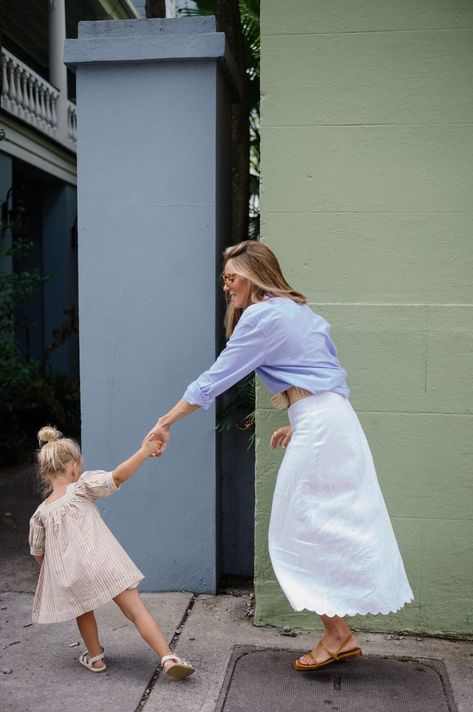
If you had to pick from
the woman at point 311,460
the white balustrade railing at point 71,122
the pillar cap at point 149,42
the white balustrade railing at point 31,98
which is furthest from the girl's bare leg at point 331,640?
the white balustrade railing at point 71,122

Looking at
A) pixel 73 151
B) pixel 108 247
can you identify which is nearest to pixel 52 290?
pixel 73 151

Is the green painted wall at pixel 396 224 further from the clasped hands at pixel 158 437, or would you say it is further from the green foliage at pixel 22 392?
the green foliage at pixel 22 392

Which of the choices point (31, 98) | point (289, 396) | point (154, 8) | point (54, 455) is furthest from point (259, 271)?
→ point (31, 98)

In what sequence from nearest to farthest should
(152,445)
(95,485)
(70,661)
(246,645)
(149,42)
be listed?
(152,445), (95,485), (70,661), (246,645), (149,42)

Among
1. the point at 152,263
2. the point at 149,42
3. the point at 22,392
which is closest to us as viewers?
the point at 149,42

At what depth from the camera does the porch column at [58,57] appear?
1218 cm

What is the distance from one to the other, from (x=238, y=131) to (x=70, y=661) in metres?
4.23

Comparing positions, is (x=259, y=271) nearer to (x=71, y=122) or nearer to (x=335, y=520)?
(x=335, y=520)

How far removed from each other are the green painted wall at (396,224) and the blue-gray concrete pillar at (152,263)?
1.76 feet

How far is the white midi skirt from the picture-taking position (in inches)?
130

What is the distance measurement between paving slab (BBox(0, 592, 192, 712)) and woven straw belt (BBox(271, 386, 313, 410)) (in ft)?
4.25

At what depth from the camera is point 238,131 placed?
6.31 meters

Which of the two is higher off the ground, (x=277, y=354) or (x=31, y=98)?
(x=31, y=98)

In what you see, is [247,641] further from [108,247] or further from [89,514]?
[108,247]
